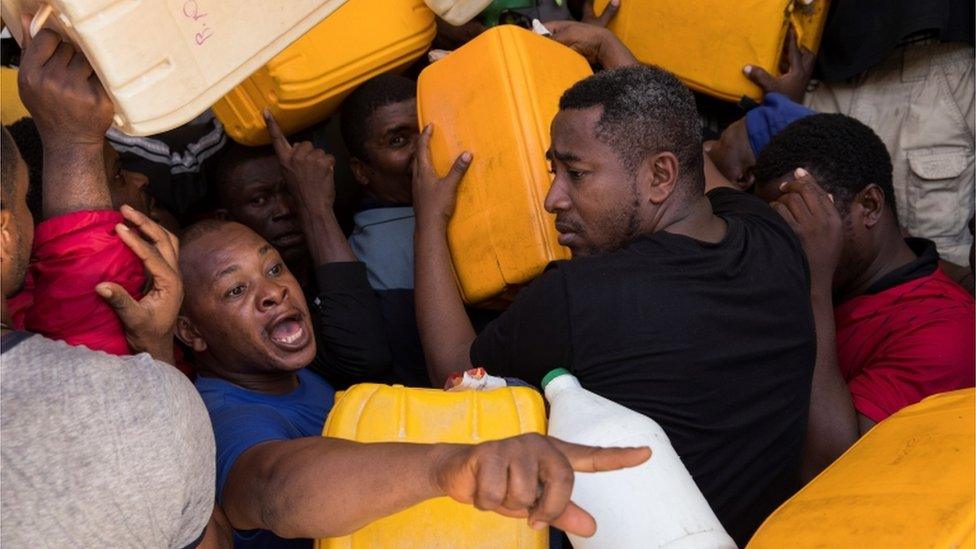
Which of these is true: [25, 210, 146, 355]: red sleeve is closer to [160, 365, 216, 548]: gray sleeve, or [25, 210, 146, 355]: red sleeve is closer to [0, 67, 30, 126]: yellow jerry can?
[160, 365, 216, 548]: gray sleeve

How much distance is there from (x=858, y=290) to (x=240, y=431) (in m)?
1.48

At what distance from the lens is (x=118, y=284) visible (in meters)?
1.69

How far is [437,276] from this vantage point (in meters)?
2.32

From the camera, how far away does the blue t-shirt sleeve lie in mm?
1708

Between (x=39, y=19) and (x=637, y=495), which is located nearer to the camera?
(x=637, y=495)

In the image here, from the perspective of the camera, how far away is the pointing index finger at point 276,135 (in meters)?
2.62

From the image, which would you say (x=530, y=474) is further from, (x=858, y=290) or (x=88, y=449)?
(x=858, y=290)

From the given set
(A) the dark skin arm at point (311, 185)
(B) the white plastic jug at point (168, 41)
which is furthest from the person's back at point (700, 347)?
(A) the dark skin arm at point (311, 185)

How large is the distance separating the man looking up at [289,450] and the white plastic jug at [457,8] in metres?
0.68

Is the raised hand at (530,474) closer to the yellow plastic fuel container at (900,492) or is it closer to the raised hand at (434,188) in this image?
the yellow plastic fuel container at (900,492)

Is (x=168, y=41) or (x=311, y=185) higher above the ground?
(x=168, y=41)

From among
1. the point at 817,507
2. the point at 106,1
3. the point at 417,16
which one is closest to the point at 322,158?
the point at 417,16

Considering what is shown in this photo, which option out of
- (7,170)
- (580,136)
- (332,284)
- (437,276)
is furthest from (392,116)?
(7,170)

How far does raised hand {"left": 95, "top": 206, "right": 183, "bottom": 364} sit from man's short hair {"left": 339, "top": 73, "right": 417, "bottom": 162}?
39.3 inches
